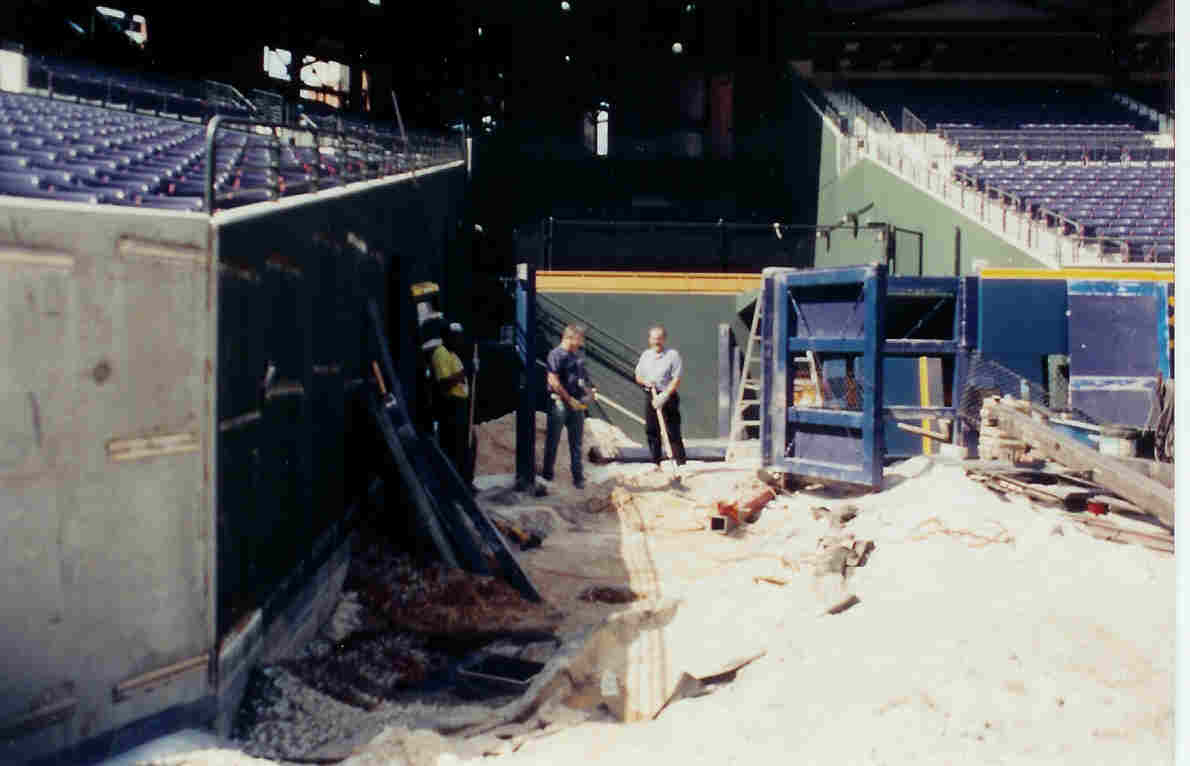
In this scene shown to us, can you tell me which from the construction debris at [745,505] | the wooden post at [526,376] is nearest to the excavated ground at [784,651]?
the construction debris at [745,505]

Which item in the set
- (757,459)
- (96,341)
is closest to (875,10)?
(757,459)

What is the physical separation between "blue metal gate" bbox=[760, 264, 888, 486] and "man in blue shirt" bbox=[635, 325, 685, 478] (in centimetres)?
180

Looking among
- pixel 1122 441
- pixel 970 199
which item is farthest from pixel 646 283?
pixel 1122 441

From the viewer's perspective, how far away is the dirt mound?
1366 cm

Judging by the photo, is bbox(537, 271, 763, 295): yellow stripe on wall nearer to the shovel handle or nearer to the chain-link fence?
the chain-link fence

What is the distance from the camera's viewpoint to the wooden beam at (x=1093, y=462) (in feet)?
22.0

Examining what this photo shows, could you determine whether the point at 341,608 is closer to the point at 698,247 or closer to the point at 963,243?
the point at 963,243

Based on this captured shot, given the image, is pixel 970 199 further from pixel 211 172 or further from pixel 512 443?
pixel 211 172

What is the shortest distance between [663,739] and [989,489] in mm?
4661

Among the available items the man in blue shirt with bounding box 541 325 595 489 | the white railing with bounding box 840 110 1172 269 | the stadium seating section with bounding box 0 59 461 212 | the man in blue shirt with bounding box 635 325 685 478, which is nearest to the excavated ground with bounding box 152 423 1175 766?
the man in blue shirt with bounding box 541 325 595 489

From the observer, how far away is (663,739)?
473cm

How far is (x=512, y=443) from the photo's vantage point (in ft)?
49.2

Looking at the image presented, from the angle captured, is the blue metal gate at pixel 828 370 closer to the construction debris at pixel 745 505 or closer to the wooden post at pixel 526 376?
the construction debris at pixel 745 505

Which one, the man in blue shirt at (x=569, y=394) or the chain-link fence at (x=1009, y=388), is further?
the man in blue shirt at (x=569, y=394)
